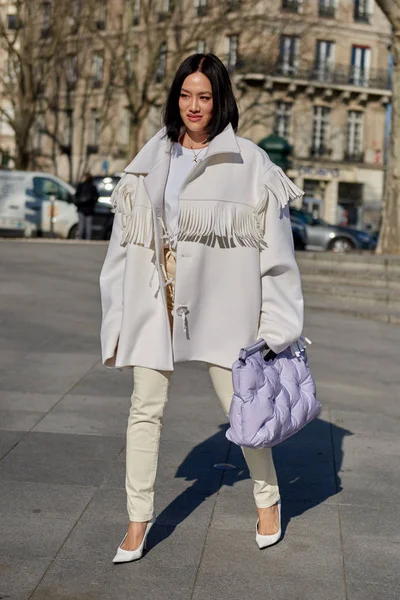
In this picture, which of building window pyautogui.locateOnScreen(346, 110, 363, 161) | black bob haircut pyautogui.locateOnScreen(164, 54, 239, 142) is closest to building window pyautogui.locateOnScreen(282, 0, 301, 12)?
building window pyautogui.locateOnScreen(346, 110, 363, 161)

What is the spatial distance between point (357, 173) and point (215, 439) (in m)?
49.1

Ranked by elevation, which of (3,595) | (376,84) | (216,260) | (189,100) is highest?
(376,84)

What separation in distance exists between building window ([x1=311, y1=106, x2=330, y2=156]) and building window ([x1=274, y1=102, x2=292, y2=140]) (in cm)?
145

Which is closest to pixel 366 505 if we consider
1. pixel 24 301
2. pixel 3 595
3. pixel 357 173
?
pixel 3 595

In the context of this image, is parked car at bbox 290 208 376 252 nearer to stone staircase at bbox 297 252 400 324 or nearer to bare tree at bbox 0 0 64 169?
bare tree at bbox 0 0 64 169

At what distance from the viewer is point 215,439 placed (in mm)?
6578

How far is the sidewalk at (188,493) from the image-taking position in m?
4.22

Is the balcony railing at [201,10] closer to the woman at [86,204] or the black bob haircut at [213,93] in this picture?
the woman at [86,204]

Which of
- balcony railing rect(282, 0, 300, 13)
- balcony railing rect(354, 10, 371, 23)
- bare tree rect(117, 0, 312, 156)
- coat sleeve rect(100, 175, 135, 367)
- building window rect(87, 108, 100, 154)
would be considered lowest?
coat sleeve rect(100, 175, 135, 367)

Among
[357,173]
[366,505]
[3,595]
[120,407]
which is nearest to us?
[3,595]

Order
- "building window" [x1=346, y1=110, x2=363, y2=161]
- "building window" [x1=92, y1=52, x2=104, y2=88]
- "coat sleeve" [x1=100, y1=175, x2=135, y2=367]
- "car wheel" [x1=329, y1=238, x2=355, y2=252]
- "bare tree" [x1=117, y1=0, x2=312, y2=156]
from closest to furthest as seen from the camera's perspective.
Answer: "coat sleeve" [x1=100, y1=175, x2=135, y2=367] → "car wheel" [x1=329, y1=238, x2=355, y2=252] → "bare tree" [x1=117, y1=0, x2=312, y2=156] → "building window" [x1=92, y1=52, x2=104, y2=88] → "building window" [x1=346, y1=110, x2=363, y2=161]

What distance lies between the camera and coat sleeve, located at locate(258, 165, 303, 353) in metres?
4.41

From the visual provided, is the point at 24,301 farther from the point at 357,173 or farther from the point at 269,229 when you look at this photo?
the point at 357,173

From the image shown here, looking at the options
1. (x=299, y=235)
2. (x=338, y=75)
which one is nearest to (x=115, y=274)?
(x=299, y=235)
